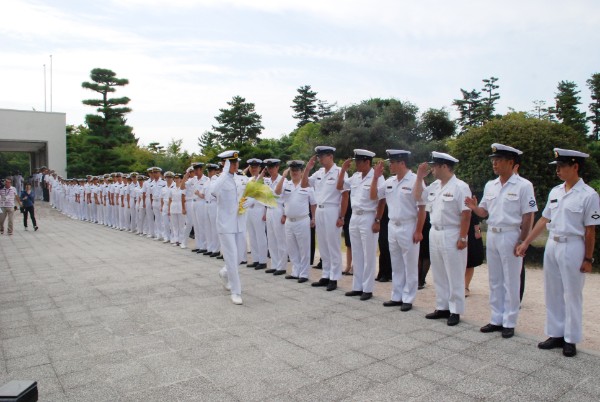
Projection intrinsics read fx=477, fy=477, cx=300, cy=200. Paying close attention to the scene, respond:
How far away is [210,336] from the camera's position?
500 centimetres

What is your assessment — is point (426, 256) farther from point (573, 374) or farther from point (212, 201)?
point (212, 201)

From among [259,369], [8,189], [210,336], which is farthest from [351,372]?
Result: [8,189]

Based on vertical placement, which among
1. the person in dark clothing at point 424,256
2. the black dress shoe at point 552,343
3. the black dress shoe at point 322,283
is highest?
the person in dark clothing at point 424,256

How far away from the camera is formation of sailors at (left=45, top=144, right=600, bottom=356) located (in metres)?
4.41

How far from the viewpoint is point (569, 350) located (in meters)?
4.29

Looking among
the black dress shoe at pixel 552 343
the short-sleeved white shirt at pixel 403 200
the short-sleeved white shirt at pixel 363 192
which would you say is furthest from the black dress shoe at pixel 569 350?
the short-sleeved white shirt at pixel 363 192

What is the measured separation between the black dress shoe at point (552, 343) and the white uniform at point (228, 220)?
378 cm

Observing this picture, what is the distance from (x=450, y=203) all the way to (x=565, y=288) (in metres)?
1.46

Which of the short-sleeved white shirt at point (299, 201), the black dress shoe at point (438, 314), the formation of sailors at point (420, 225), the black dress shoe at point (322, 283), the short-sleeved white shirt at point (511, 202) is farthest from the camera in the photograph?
the short-sleeved white shirt at point (299, 201)

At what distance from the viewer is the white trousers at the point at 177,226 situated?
1298 centimetres

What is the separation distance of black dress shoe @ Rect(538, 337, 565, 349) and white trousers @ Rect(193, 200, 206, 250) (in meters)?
8.36

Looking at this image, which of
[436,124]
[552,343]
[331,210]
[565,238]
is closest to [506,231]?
[565,238]

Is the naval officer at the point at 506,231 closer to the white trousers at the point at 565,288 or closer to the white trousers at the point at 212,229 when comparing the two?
the white trousers at the point at 565,288

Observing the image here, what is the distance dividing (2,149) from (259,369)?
133ft
